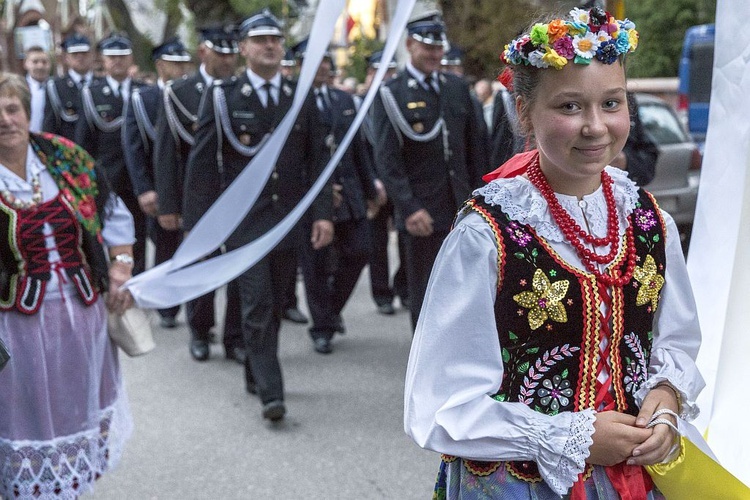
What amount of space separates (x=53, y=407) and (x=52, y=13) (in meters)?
31.6

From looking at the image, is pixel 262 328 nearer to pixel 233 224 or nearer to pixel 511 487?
pixel 233 224

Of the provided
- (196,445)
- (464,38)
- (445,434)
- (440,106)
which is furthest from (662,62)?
(445,434)

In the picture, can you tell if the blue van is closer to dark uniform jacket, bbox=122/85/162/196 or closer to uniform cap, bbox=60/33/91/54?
uniform cap, bbox=60/33/91/54

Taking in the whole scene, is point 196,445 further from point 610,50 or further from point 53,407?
point 610,50

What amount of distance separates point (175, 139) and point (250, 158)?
4.29 feet

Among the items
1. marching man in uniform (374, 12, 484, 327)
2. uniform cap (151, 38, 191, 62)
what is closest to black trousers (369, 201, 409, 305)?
uniform cap (151, 38, 191, 62)

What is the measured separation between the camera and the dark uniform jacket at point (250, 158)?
5871 millimetres

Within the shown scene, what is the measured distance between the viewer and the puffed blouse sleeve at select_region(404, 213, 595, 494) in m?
2.08

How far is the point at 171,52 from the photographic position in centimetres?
893

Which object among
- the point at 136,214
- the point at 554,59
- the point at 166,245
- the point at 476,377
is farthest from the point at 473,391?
the point at 136,214

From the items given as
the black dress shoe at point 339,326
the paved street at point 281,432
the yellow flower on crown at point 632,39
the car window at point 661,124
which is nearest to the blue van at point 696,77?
the car window at point 661,124

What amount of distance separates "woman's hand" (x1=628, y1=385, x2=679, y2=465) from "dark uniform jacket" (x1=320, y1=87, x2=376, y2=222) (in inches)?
206

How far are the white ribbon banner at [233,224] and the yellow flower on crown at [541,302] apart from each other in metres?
1.50

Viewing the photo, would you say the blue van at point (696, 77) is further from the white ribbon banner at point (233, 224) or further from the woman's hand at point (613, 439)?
the woman's hand at point (613, 439)
